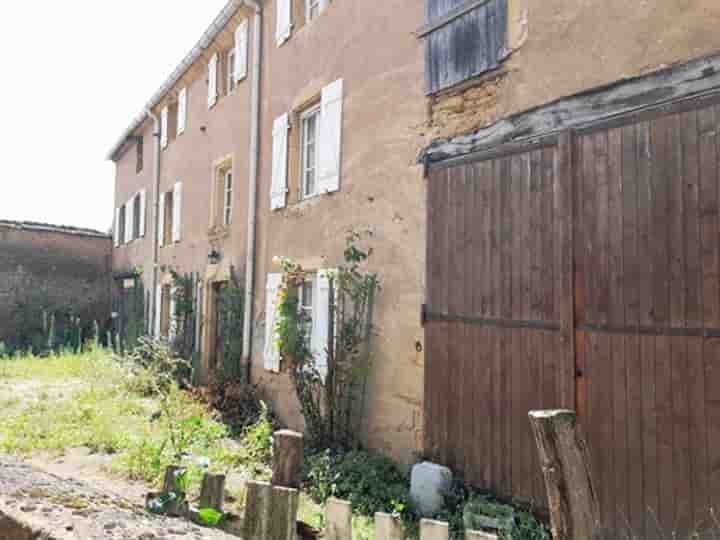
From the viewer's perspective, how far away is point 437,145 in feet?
17.9

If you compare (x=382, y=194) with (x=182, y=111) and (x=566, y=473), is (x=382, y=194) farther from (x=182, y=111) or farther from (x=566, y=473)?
(x=182, y=111)

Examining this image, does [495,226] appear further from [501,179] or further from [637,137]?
[637,137]

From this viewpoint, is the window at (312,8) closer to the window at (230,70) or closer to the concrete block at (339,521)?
the window at (230,70)

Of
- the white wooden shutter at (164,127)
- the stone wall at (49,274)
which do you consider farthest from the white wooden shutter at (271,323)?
the stone wall at (49,274)

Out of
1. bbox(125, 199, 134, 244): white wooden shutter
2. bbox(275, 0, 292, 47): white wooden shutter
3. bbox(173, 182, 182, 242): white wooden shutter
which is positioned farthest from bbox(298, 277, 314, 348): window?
bbox(125, 199, 134, 244): white wooden shutter

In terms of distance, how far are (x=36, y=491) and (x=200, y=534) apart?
69 centimetres

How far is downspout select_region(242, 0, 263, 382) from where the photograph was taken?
355 inches

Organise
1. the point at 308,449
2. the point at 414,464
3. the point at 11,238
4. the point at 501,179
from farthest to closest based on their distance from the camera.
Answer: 1. the point at 11,238
2. the point at 308,449
3. the point at 414,464
4. the point at 501,179

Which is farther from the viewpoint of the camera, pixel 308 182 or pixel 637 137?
pixel 308 182

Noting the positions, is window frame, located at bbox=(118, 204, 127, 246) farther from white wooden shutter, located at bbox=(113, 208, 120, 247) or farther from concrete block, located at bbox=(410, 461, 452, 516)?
concrete block, located at bbox=(410, 461, 452, 516)

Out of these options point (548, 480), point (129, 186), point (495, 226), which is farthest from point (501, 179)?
point (129, 186)

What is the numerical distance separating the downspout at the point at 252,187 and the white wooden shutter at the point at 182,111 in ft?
13.0

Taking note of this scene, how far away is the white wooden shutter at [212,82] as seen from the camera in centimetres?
1141

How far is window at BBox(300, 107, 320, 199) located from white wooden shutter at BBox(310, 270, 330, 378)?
5.53 ft
